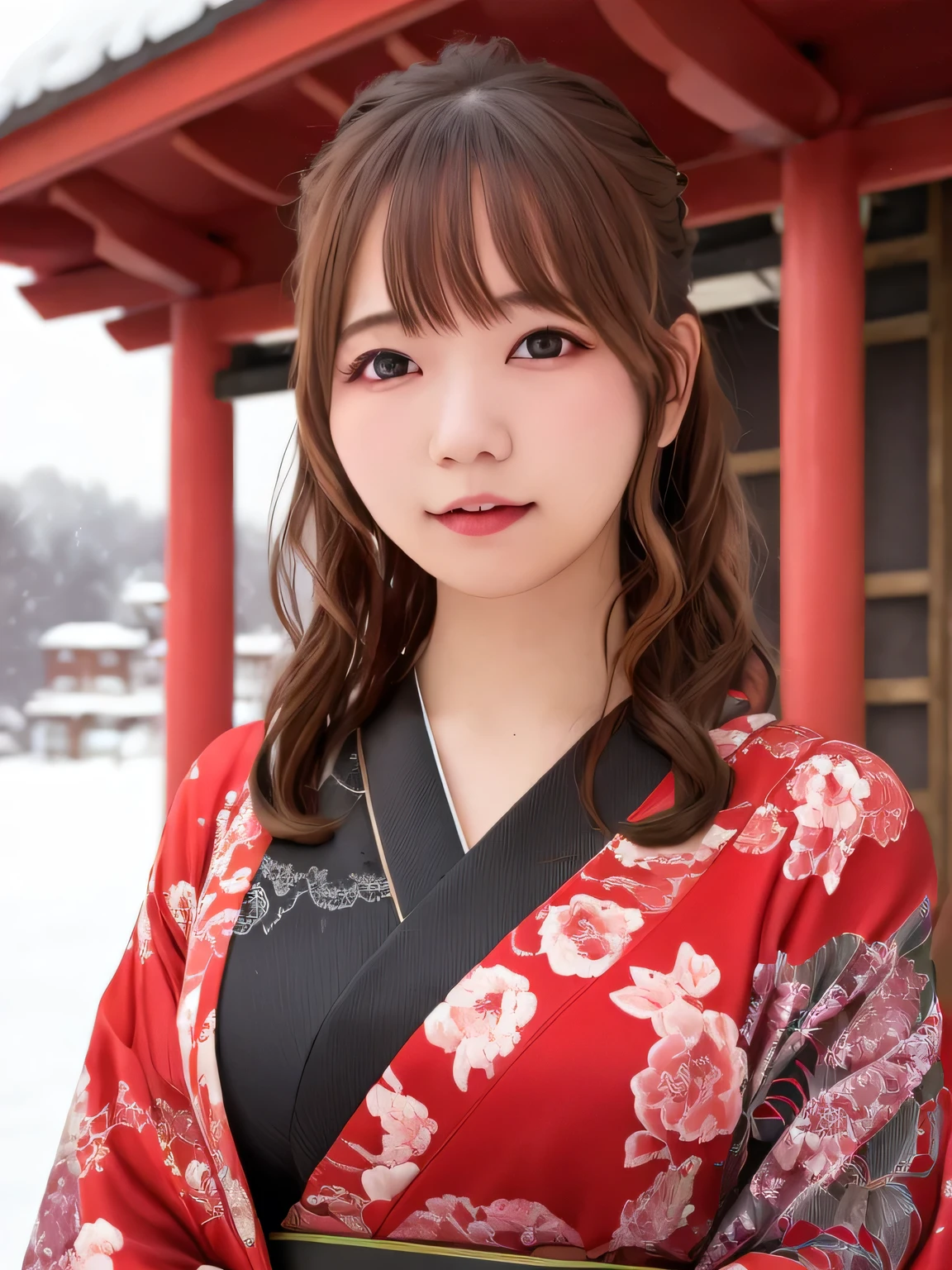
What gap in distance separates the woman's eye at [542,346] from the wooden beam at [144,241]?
1.64 meters

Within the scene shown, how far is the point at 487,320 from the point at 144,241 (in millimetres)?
1686

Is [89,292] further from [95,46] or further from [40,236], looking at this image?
[95,46]

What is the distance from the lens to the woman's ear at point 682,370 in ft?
3.35

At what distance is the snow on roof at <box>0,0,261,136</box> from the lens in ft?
5.52

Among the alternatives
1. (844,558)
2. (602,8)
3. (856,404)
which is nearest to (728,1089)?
(844,558)

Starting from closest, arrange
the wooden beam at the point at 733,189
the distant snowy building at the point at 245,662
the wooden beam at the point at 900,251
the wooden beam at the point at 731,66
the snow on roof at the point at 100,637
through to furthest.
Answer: the wooden beam at the point at 731,66 → the wooden beam at the point at 733,189 → the wooden beam at the point at 900,251 → the distant snowy building at the point at 245,662 → the snow on roof at the point at 100,637

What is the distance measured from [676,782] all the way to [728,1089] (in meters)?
0.24

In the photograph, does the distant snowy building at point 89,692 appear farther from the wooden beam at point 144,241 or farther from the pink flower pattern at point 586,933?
the pink flower pattern at point 586,933

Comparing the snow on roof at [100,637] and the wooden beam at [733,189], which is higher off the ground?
the wooden beam at [733,189]

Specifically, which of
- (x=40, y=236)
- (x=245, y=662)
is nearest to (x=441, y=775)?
(x=245, y=662)

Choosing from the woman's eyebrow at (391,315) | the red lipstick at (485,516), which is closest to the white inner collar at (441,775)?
the red lipstick at (485,516)

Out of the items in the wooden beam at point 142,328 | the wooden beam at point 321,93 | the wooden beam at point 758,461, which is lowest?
the wooden beam at point 758,461

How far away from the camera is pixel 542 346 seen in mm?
914

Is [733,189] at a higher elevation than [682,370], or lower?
higher
